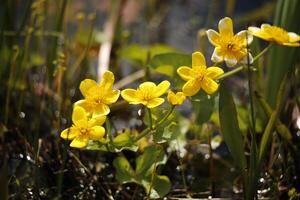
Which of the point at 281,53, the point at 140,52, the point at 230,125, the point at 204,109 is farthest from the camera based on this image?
the point at 140,52

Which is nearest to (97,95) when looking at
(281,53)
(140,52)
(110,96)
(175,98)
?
(110,96)

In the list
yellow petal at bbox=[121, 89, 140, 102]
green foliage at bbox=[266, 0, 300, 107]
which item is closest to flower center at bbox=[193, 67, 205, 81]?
yellow petal at bbox=[121, 89, 140, 102]

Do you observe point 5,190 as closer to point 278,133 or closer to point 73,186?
point 73,186

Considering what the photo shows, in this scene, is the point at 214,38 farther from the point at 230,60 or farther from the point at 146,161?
the point at 146,161

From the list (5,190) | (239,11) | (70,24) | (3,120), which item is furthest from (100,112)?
(239,11)

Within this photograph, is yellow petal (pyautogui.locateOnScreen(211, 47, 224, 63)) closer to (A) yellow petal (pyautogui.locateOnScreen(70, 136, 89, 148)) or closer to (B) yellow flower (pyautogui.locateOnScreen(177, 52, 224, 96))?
(B) yellow flower (pyautogui.locateOnScreen(177, 52, 224, 96))
